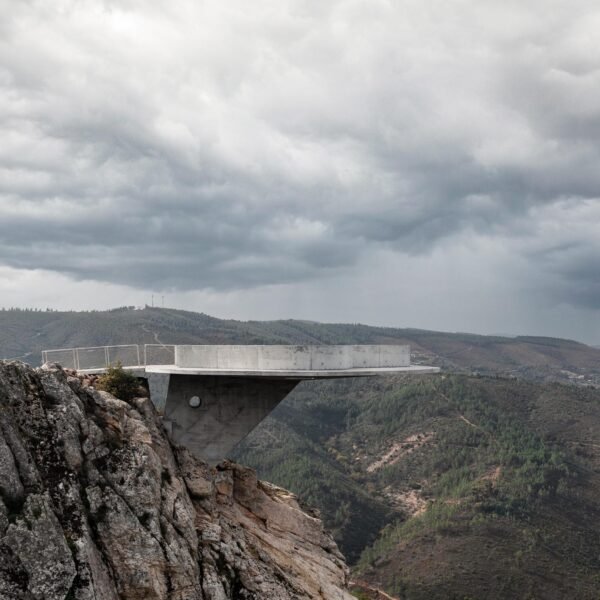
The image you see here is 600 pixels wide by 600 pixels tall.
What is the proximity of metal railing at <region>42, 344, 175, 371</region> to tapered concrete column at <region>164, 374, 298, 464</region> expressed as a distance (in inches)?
65.4

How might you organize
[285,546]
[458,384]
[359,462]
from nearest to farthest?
[285,546] → [359,462] → [458,384]

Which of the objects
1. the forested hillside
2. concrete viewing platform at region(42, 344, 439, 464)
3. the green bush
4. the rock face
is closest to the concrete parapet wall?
concrete viewing platform at region(42, 344, 439, 464)

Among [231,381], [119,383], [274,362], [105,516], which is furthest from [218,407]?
[105,516]

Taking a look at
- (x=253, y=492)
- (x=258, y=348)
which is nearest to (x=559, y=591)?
(x=253, y=492)

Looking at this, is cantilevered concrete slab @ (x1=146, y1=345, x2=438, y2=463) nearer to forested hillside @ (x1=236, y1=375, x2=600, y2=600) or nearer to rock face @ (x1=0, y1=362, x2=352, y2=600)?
rock face @ (x1=0, y1=362, x2=352, y2=600)

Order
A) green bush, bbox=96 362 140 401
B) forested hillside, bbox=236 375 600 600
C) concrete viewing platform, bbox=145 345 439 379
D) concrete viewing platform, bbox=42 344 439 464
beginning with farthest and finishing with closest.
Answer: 1. forested hillside, bbox=236 375 600 600
2. concrete viewing platform, bbox=42 344 439 464
3. concrete viewing platform, bbox=145 345 439 379
4. green bush, bbox=96 362 140 401

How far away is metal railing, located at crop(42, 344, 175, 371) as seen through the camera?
22.8 metres

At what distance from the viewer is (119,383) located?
2072cm

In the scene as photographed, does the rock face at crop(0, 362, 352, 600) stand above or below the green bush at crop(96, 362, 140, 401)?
below

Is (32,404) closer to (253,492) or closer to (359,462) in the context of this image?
(253,492)

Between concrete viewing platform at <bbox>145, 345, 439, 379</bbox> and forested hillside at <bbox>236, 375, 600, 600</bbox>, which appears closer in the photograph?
concrete viewing platform at <bbox>145, 345, 439, 379</bbox>

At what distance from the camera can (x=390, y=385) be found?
449 feet

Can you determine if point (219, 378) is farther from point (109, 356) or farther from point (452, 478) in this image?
point (452, 478)

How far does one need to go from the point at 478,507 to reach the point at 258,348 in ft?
202
